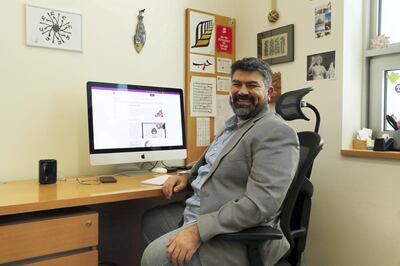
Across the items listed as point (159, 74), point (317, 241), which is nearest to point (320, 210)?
point (317, 241)

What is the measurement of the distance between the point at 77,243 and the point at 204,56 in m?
1.52

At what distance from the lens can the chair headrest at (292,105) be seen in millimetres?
1511

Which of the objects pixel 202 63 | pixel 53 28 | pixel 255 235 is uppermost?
pixel 53 28

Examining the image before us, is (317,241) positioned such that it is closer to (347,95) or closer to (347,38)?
(347,95)

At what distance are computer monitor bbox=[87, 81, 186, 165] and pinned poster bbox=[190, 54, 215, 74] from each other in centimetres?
35

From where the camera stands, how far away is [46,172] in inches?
64.0

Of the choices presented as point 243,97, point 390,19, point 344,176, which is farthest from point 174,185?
A: point 390,19

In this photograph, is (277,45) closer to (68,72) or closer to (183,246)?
(68,72)

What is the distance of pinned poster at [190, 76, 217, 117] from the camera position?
233cm

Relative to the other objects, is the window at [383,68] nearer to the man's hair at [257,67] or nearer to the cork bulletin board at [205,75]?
the man's hair at [257,67]

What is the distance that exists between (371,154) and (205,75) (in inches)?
46.5

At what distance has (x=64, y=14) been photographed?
185 centimetres

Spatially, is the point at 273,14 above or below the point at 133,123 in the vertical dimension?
above

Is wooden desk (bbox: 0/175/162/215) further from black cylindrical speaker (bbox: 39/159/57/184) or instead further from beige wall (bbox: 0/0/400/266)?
beige wall (bbox: 0/0/400/266)
